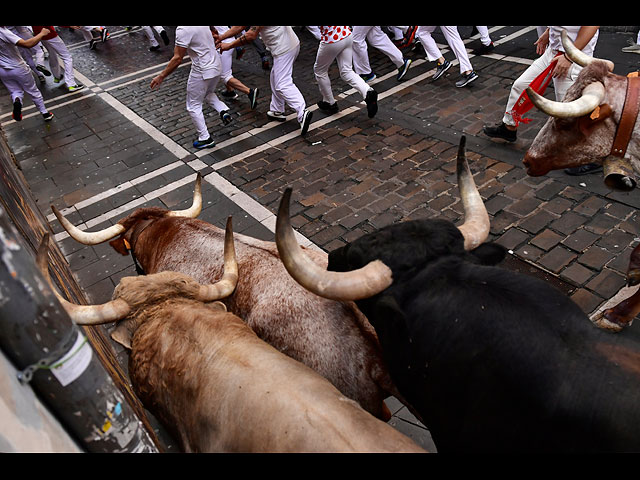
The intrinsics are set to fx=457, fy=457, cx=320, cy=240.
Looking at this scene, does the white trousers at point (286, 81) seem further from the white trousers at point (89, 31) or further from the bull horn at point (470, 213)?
the white trousers at point (89, 31)

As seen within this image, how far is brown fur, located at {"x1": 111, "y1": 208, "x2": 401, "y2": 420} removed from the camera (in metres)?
2.90

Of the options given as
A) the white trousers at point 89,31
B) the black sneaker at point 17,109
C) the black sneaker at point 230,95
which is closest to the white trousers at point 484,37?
the black sneaker at point 230,95

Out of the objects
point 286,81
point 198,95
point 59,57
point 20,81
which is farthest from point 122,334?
point 59,57

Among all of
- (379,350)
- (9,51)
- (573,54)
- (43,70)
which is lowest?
(379,350)

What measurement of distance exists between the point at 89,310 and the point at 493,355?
92.9 inches

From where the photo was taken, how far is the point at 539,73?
625cm

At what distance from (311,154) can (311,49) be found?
595 centimetres

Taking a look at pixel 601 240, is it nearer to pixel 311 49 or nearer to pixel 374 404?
pixel 374 404

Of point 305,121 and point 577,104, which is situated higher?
point 577,104

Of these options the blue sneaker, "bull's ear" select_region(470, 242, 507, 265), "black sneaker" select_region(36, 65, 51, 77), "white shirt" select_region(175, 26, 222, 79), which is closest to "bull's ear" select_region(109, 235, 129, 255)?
"bull's ear" select_region(470, 242, 507, 265)

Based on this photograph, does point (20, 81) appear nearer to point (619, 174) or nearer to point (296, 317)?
point (296, 317)

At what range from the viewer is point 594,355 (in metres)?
1.90

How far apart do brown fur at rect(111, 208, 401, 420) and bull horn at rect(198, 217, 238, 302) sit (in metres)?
0.10

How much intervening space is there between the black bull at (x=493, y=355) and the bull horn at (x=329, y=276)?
0.14ft
